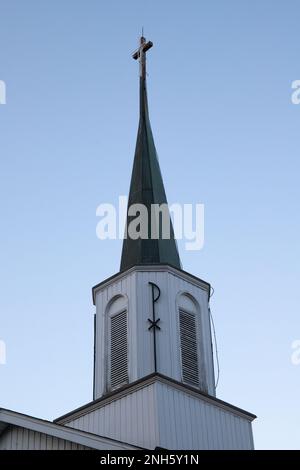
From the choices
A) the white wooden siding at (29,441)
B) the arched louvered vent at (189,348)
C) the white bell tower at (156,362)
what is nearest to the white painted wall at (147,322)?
the white bell tower at (156,362)

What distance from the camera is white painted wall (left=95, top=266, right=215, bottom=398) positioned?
19406 mm

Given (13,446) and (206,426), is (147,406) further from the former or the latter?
(13,446)

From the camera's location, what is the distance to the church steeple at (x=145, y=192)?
70.8 ft

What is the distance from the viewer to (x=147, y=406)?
59.4 ft

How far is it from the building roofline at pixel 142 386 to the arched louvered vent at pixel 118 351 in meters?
0.60

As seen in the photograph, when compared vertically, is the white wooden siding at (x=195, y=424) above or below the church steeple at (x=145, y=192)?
below

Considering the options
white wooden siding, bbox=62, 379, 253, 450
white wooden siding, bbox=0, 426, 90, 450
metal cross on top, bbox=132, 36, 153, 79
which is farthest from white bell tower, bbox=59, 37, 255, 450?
metal cross on top, bbox=132, 36, 153, 79

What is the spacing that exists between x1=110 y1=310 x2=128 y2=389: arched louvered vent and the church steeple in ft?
4.92

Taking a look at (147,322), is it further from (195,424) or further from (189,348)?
(195,424)

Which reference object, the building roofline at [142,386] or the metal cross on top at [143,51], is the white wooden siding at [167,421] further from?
the metal cross on top at [143,51]

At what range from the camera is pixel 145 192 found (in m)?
23.4

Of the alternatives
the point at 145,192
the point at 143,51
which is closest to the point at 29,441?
the point at 145,192

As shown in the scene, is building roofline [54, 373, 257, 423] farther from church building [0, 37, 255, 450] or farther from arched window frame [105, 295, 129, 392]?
arched window frame [105, 295, 129, 392]
